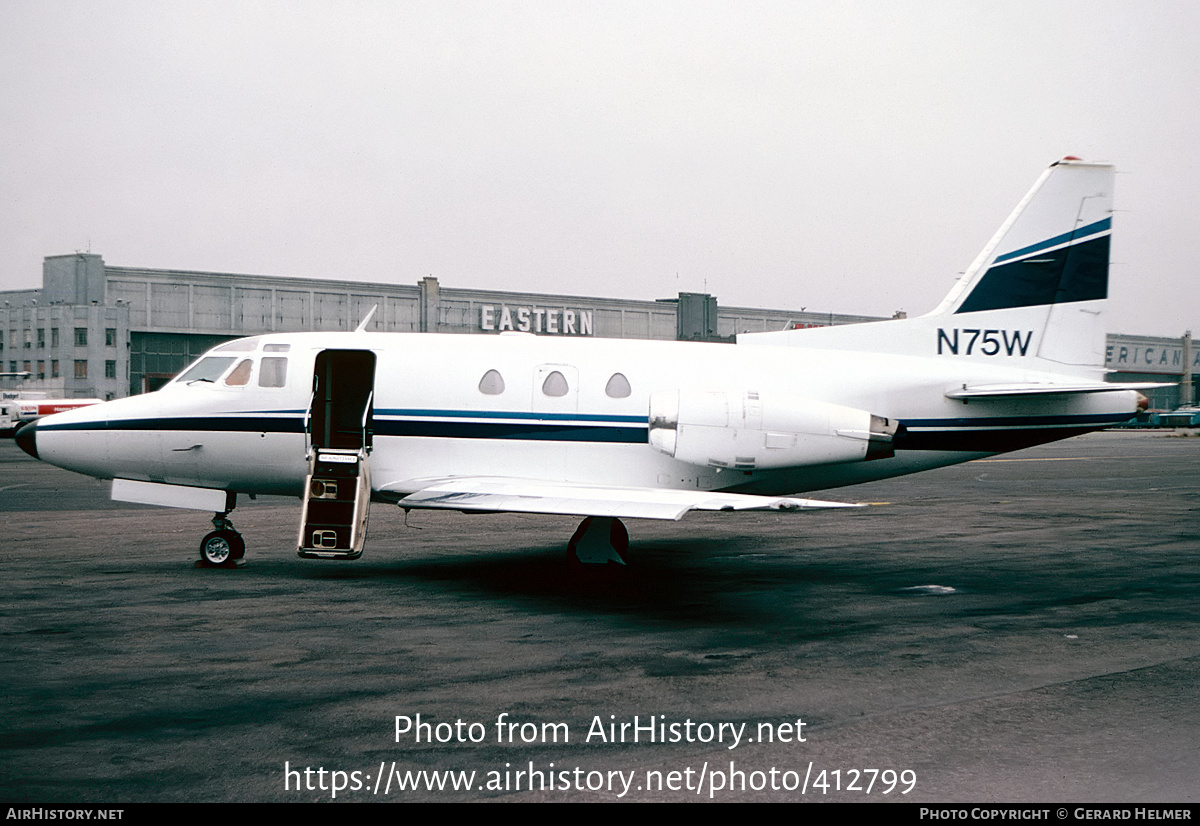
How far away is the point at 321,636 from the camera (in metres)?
10.3

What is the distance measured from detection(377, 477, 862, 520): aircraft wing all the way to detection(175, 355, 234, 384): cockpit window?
302 centimetres

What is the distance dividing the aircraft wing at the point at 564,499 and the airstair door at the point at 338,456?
70 cm

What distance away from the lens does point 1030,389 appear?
Result: 14.7 metres

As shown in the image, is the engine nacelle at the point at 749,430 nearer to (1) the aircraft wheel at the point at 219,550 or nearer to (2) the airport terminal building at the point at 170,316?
(1) the aircraft wheel at the point at 219,550

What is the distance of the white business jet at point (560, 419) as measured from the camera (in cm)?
1386

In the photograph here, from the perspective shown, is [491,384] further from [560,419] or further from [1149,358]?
[1149,358]

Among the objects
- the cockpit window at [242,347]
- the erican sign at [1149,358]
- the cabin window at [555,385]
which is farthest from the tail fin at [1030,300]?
the erican sign at [1149,358]

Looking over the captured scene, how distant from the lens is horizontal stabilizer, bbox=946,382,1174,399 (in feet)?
47.6

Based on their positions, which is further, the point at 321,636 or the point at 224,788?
the point at 321,636

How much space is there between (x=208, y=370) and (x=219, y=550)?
8.78 ft

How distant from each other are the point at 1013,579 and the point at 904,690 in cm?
668
